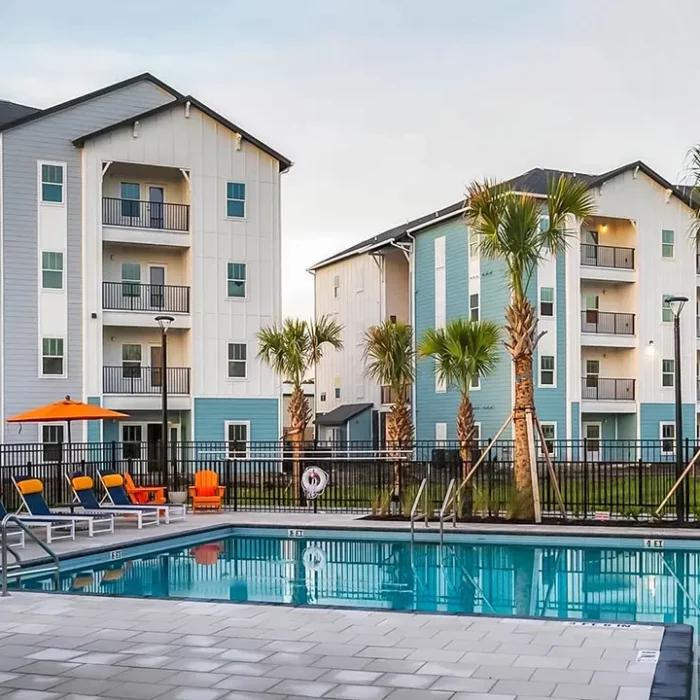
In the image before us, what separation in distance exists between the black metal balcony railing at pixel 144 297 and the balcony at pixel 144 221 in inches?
60.2

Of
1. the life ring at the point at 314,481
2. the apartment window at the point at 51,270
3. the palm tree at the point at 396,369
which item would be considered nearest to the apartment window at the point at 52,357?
the apartment window at the point at 51,270

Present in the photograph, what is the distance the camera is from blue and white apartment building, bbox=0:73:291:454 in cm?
3000

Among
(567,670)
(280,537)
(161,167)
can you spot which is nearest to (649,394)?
(161,167)

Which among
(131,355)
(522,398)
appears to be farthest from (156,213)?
(522,398)

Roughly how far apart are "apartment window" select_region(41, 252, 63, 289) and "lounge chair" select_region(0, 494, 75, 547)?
1500cm

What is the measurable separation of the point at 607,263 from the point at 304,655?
3078 centimetres

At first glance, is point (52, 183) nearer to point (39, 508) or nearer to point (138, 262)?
point (138, 262)

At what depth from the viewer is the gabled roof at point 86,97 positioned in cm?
2959

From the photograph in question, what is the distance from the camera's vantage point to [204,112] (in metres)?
32.3

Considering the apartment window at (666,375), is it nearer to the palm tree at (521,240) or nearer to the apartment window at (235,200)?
the apartment window at (235,200)

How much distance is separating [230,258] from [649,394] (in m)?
16.7

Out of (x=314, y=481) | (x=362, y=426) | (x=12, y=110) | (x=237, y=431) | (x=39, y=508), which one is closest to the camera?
(x=39, y=508)

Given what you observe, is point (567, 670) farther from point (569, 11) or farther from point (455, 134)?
point (455, 134)

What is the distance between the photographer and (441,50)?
61.7ft
